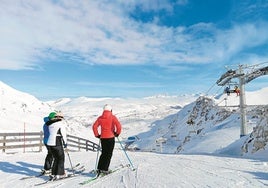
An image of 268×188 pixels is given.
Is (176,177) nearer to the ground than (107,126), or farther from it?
nearer to the ground

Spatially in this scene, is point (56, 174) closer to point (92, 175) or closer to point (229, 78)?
point (92, 175)

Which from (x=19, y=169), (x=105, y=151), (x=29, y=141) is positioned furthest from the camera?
(x=29, y=141)

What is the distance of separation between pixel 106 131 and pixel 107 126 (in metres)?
0.15

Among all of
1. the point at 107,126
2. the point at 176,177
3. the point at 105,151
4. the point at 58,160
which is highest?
the point at 107,126

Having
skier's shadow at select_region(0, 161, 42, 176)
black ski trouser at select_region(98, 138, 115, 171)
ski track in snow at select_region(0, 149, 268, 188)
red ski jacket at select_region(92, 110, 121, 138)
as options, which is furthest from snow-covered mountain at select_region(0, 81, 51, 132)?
red ski jacket at select_region(92, 110, 121, 138)

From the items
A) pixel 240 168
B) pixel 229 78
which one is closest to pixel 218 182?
pixel 240 168

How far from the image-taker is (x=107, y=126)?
8.91m

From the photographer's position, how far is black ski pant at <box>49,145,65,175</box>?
8.98 meters

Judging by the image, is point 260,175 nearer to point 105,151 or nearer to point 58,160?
point 105,151

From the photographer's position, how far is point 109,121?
8.95 meters

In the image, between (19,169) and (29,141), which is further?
(29,141)

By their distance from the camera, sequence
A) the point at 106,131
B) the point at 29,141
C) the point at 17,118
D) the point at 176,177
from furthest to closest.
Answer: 1. the point at 17,118
2. the point at 29,141
3. the point at 106,131
4. the point at 176,177

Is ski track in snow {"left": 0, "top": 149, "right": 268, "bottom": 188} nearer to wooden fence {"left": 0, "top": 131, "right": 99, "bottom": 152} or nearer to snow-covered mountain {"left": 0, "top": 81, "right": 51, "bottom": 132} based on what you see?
wooden fence {"left": 0, "top": 131, "right": 99, "bottom": 152}

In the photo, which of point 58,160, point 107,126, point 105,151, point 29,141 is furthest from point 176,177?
point 29,141
